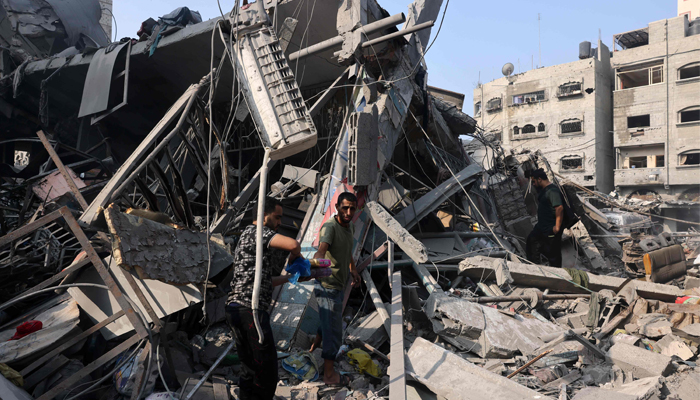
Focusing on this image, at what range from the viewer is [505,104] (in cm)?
3403

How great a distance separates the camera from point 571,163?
3128cm

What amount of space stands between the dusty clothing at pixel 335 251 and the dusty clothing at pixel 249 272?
78 centimetres

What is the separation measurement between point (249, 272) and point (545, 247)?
594cm

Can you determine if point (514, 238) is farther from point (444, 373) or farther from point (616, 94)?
point (616, 94)

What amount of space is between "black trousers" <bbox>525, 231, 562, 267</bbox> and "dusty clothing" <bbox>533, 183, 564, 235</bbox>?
125 mm

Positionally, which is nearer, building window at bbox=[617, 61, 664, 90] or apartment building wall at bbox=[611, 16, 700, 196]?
apartment building wall at bbox=[611, 16, 700, 196]

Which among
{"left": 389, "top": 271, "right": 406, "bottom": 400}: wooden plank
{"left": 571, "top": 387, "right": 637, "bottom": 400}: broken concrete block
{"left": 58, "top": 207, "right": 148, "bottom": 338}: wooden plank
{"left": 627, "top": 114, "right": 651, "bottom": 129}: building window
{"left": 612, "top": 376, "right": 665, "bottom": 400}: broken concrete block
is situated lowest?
{"left": 612, "top": 376, "right": 665, "bottom": 400}: broken concrete block

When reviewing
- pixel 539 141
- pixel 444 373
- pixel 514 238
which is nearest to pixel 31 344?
pixel 444 373

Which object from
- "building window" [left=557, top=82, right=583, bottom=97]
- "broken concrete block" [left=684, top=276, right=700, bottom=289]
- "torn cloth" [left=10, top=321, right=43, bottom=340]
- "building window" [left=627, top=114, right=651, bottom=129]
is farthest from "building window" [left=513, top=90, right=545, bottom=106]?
"torn cloth" [left=10, top=321, right=43, bottom=340]

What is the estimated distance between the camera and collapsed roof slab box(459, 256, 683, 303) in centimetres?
519

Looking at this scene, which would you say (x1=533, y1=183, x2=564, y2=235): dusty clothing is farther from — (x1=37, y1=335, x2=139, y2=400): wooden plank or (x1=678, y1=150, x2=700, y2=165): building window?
(x1=678, y1=150, x2=700, y2=165): building window

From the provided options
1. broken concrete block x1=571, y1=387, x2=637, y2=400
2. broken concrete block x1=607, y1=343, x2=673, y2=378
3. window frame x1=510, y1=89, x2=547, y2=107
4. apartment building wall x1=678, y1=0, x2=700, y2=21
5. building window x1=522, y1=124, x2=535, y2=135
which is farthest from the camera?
apartment building wall x1=678, y1=0, x2=700, y2=21

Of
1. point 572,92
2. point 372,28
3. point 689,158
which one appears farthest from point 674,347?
point 572,92

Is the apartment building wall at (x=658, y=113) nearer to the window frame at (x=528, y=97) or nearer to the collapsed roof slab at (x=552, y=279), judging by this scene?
the window frame at (x=528, y=97)
